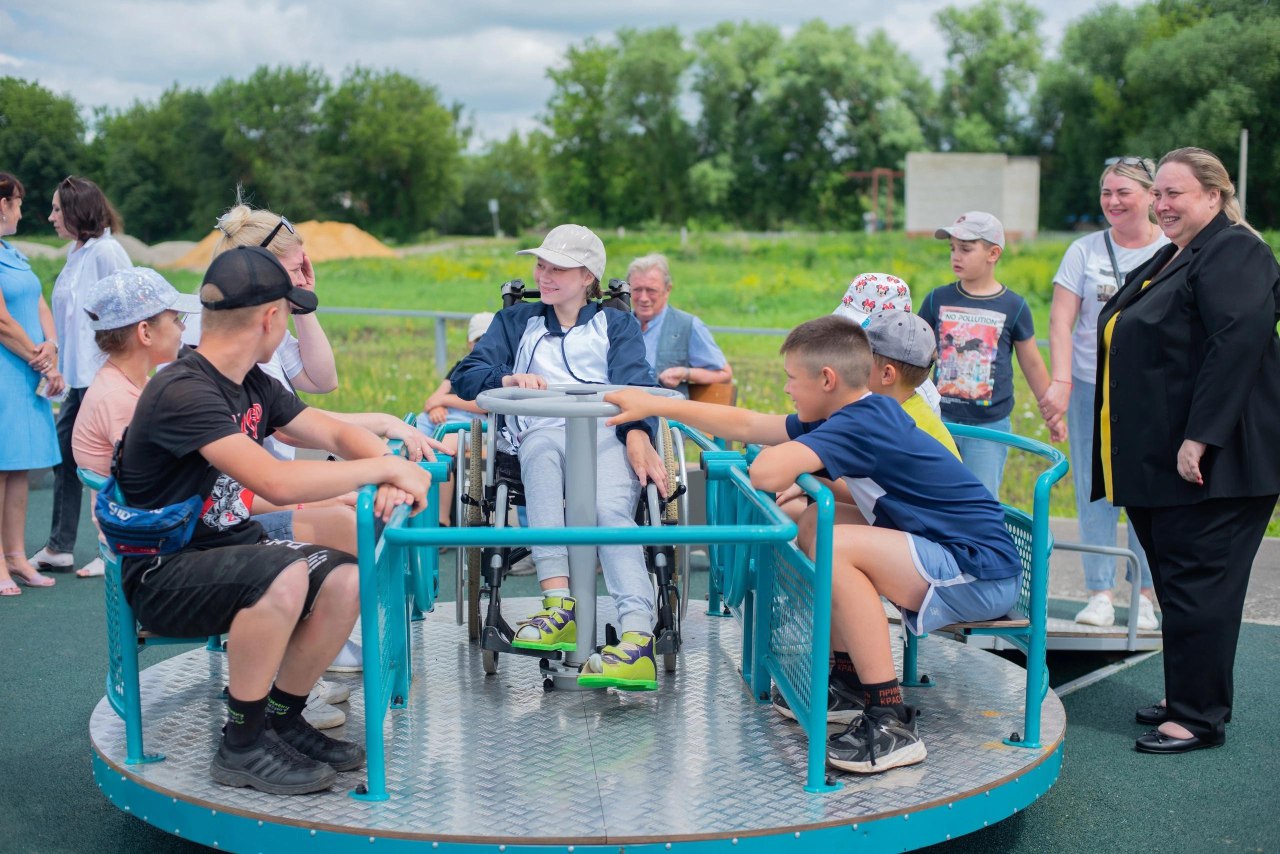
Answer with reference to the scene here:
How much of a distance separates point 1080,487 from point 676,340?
2162mm

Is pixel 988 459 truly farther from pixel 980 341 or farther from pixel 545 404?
pixel 545 404

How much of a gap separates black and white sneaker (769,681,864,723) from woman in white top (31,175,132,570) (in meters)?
3.85

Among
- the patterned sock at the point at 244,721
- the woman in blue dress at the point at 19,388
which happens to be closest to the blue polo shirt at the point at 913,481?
the patterned sock at the point at 244,721

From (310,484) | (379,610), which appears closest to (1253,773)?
(379,610)

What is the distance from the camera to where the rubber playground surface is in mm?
3434

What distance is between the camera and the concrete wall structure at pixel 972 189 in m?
48.2

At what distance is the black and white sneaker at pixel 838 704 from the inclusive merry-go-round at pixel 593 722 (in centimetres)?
4

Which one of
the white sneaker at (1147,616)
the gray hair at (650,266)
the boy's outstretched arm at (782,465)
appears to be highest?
the gray hair at (650,266)

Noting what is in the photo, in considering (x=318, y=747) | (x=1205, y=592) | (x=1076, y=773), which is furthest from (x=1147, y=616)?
(x=318, y=747)

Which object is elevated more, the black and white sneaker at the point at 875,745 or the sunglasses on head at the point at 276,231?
the sunglasses on head at the point at 276,231

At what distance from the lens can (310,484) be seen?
117 inches

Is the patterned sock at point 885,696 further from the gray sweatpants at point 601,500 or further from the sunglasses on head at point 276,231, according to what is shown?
the sunglasses on head at point 276,231

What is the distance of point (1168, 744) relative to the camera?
4.02 m

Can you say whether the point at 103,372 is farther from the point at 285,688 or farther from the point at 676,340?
the point at 676,340
